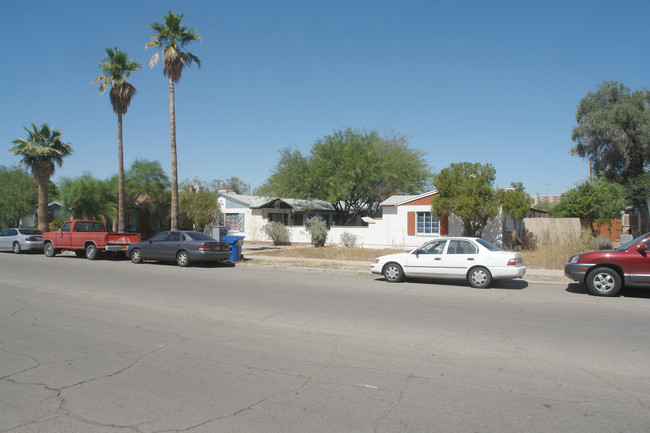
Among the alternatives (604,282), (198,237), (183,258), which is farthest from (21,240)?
(604,282)

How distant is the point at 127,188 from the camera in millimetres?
32219

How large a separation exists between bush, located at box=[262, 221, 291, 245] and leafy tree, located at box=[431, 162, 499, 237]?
1167cm

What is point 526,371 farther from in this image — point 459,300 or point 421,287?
point 421,287

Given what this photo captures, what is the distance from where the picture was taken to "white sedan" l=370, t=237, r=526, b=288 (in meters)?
12.0

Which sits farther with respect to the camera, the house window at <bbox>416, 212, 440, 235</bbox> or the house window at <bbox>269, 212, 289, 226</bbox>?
the house window at <bbox>269, 212, 289, 226</bbox>

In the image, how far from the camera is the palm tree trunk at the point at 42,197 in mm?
30188

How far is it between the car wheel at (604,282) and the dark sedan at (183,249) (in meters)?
12.8

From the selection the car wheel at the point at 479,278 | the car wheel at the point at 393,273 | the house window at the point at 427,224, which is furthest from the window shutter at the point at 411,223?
the car wheel at the point at 479,278

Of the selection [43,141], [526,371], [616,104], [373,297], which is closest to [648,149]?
[616,104]

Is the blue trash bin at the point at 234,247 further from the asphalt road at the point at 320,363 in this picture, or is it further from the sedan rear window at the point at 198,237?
the asphalt road at the point at 320,363

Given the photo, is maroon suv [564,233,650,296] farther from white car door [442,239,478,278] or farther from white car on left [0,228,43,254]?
white car on left [0,228,43,254]

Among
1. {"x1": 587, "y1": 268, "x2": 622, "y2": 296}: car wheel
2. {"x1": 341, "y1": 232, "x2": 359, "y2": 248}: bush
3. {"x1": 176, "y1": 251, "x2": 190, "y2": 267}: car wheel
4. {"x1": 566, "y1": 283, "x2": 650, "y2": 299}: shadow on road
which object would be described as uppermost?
{"x1": 341, "y1": 232, "x2": 359, "y2": 248}: bush

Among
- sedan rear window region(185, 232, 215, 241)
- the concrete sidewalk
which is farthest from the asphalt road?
sedan rear window region(185, 232, 215, 241)

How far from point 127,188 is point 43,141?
20.3ft
